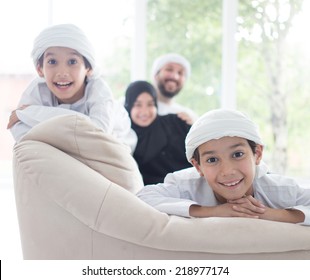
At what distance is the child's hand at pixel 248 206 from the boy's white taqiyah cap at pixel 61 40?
974 mm

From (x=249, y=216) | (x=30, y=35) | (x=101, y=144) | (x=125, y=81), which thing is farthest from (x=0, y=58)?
(x=249, y=216)

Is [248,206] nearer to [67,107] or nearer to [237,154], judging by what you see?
[237,154]

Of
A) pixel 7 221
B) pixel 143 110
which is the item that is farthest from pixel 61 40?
pixel 7 221

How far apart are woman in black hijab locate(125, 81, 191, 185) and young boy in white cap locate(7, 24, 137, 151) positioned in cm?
43

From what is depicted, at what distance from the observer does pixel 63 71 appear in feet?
6.91

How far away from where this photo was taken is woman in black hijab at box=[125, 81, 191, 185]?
2672 millimetres

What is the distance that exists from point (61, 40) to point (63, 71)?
12 centimetres

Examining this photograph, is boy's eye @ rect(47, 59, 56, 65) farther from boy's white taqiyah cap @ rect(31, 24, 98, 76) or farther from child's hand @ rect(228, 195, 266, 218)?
child's hand @ rect(228, 195, 266, 218)

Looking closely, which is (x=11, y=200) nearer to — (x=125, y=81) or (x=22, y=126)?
(x=125, y=81)

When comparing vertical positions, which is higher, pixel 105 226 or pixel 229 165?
pixel 229 165

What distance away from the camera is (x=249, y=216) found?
4.76 ft

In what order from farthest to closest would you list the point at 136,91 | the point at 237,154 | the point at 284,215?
1. the point at 136,91
2. the point at 237,154
3. the point at 284,215

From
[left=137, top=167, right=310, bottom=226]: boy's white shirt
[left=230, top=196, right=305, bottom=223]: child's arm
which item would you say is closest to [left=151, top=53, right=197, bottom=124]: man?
[left=137, top=167, right=310, bottom=226]: boy's white shirt

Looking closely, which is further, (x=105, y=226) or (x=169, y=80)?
(x=169, y=80)
